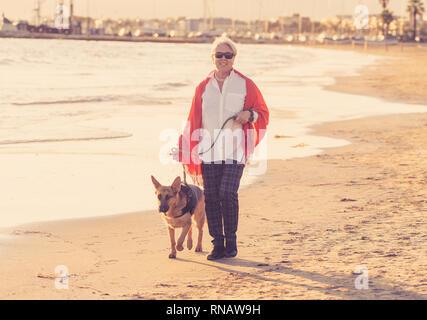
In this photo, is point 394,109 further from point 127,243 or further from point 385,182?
point 127,243

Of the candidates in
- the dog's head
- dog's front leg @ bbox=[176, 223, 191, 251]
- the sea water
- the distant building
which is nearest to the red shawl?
the dog's head

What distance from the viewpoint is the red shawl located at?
18.4ft

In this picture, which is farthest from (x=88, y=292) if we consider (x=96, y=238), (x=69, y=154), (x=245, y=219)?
(x=69, y=154)

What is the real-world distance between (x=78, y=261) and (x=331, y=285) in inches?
80.8

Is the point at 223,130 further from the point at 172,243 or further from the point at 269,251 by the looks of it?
the point at 269,251

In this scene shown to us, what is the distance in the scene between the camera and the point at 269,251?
599cm

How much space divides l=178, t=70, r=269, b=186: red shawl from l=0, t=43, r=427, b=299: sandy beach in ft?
2.81

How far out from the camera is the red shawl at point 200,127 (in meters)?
5.62

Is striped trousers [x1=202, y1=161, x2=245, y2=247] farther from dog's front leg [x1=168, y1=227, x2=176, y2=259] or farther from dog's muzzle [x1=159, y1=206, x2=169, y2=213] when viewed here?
dog's muzzle [x1=159, y1=206, x2=169, y2=213]

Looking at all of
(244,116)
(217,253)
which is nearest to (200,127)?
(244,116)

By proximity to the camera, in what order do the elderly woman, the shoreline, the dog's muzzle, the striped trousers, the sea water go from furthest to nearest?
1. the sea water
2. the striped trousers
3. the elderly woman
4. the dog's muzzle
5. the shoreline

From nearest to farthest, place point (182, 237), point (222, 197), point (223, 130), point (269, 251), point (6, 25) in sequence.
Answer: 1. point (223, 130)
2. point (222, 197)
3. point (182, 237)
4. point (269, 251)
5. point (6, 25)

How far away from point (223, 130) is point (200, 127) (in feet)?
0.66

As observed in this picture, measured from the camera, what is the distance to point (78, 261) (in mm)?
5684
